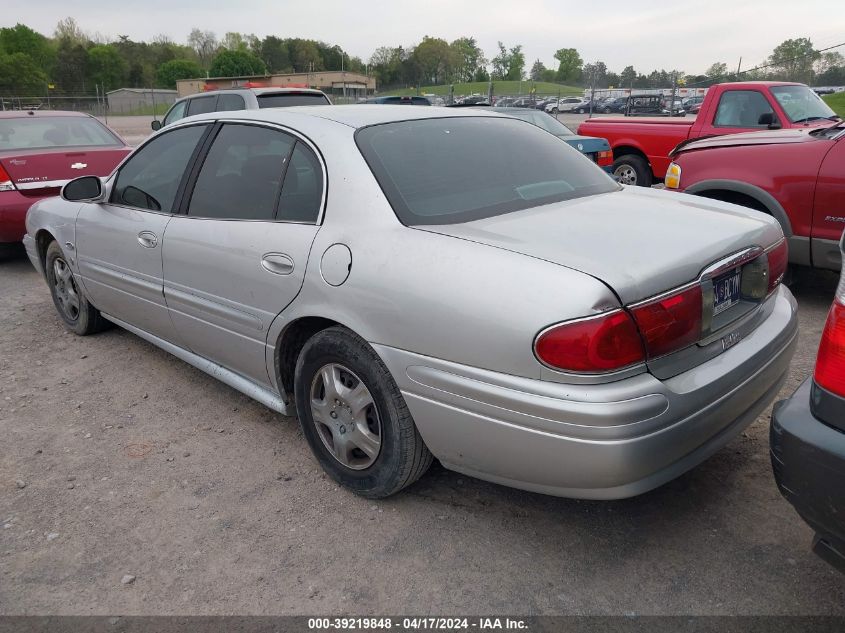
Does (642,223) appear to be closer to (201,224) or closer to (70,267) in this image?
A: (201,224)

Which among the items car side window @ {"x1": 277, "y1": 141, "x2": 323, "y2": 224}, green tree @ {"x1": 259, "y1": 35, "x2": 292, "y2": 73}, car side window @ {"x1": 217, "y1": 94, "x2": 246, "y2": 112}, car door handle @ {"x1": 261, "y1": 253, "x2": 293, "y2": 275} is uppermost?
green tree @ {"x1": 259, "y1": 35, "x2": 292, "y2": 73}

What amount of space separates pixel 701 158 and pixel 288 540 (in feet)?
15.6

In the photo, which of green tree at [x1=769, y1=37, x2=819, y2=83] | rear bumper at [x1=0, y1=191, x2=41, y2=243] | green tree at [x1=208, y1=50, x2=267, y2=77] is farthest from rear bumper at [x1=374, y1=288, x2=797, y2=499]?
green tree at [x1=208, y1=50, x2=267, y2=77]

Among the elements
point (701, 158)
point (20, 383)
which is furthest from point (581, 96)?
point (20, 383)

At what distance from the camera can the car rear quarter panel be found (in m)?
2.13

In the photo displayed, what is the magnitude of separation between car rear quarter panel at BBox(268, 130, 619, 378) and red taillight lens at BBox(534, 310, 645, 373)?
35mm

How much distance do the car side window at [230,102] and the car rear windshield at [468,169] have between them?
6725 millimetres

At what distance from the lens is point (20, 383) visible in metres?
4.29

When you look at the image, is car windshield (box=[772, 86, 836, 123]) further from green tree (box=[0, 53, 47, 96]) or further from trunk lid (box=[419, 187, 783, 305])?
green tree (box=[0, 53, 47, 96])

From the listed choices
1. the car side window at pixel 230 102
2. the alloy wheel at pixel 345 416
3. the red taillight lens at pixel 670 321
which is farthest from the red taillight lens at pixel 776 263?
the car side window at pixel 230 102

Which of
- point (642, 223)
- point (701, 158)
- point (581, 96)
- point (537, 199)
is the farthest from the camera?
point (581, 96)

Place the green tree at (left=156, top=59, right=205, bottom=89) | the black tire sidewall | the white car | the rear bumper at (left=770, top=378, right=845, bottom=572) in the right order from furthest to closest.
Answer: the green tree at (left=156, top=59, right=205, bottom=89), the white car, the black tire sidewall, the rear bumper at (left=770, top=378, right=845, bottom=572)

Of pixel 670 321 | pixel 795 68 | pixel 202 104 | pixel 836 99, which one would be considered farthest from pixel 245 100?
pixel 836 99

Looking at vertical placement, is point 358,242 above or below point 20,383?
above
